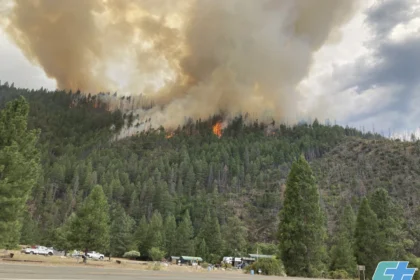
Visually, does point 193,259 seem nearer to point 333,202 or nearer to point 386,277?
point 386,277

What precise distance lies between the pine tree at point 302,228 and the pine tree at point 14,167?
2675cm

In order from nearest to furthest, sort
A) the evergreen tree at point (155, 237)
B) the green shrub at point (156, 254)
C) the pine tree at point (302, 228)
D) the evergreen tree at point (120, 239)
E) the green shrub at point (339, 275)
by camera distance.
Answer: the pine tree at point (302, 228), the green shrub at point (339, 275), the green shrub at point (156, 254), the evergreen tree at point (155, 237), the evergreen tree at point (120, 239)

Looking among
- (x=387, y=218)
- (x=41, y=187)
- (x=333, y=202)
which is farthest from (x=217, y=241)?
(x=41, y=187)

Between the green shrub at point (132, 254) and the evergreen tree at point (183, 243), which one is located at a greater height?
the evergreen tree at point (183, 243)

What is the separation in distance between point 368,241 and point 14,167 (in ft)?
139

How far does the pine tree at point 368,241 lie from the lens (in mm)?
44938

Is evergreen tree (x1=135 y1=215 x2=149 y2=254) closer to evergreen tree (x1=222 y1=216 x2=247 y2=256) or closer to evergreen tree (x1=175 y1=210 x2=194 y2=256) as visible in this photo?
evergreen tree (x1=175 y1=210 x2=194 y2=256)

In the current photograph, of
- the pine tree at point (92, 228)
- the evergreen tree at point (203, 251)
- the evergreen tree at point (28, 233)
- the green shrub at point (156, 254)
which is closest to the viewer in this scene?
the pine tree at point (92, 228)

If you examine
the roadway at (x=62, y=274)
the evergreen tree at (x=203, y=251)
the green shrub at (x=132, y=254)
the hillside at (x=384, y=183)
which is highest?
the hillside at (x=384, y=183)

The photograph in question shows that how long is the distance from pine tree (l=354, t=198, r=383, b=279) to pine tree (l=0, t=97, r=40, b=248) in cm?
4045

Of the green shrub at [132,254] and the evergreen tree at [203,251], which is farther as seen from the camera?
the evergreen tree at [203,251]

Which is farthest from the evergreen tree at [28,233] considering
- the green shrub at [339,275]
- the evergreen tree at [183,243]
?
the green shrub at [339,275]

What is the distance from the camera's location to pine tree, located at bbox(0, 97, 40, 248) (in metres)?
28.4

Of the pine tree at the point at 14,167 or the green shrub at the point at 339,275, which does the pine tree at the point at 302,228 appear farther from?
the pine tree at the point at 14,167
